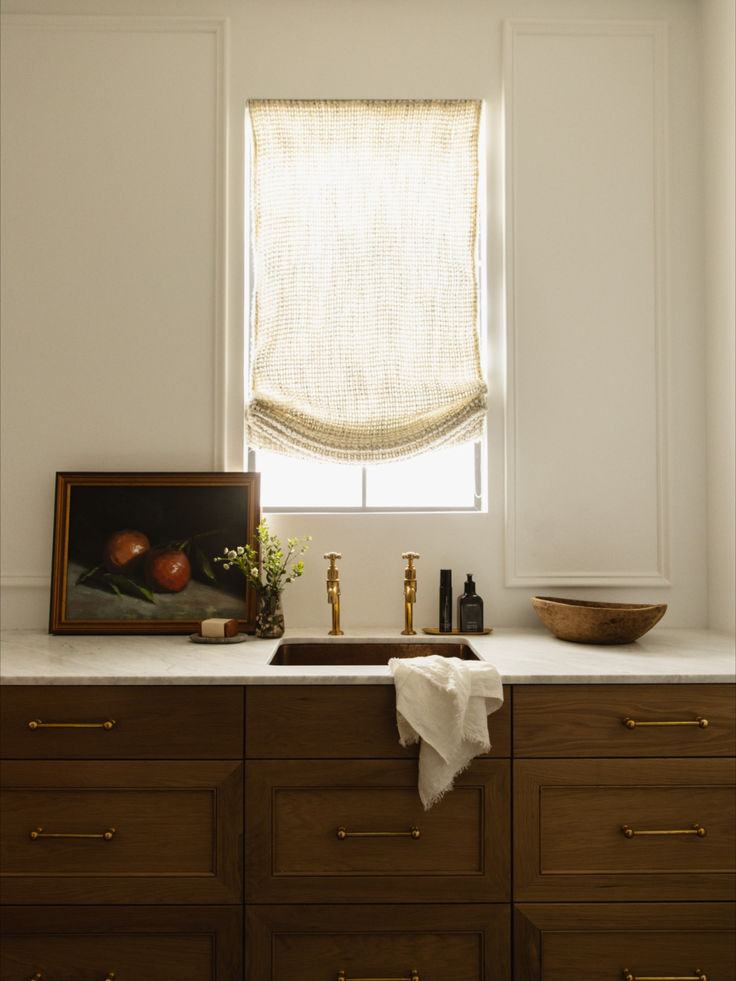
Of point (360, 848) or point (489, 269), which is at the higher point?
point (489, 269)

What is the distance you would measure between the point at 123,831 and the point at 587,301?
216cm

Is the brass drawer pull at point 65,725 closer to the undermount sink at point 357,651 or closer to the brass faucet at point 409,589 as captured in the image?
the undermount sink at point 357,651

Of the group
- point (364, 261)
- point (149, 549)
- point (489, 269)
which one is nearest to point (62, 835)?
point (149, 549)

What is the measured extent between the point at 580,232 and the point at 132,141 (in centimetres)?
158

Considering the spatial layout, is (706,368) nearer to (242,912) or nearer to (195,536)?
(195,536)

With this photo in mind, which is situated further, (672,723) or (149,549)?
(149,549)

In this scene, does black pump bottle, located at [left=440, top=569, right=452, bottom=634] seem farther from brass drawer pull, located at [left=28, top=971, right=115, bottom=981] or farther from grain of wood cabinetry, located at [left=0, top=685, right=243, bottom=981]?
brass drawer pull, located at [left=28, top=971, right=115, bottom=981]

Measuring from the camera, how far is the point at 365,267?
2580 mm

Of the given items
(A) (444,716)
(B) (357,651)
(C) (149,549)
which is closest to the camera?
(A) (444,716)

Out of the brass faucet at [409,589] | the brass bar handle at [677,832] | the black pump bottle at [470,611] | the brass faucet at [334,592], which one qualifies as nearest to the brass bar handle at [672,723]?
the brass bar handle at [677,832]

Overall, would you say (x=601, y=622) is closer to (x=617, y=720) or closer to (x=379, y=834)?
(x=617, y=720)

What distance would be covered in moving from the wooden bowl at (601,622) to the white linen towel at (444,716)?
1.71 feet

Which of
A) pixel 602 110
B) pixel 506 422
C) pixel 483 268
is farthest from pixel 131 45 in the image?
pixel 506 422

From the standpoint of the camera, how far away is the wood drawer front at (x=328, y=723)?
5.90 feet
